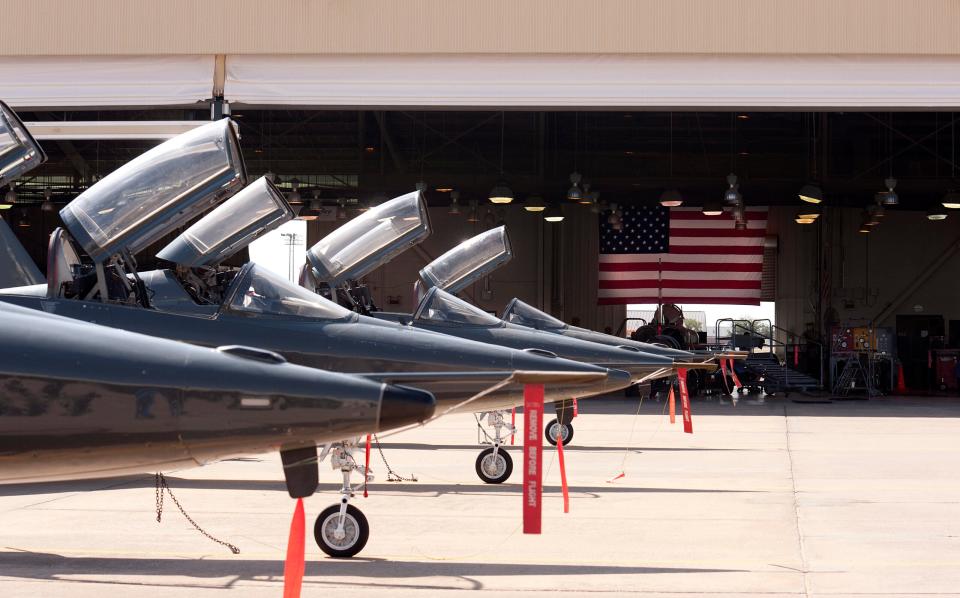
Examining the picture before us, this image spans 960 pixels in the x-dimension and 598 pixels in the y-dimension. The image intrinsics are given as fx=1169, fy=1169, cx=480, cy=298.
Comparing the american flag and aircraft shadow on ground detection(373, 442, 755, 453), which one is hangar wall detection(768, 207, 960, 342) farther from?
aircraft shadow on ground detection(373, 442, 755, 453)

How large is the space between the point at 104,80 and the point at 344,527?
14.4 m

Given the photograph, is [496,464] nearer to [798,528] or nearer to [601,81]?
[798,528]

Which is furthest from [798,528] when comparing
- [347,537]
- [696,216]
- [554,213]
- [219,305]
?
[696,216]

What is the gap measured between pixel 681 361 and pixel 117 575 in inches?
309

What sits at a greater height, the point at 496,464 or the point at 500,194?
the point at 500,194

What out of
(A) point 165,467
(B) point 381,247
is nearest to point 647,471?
(B) point 381,247

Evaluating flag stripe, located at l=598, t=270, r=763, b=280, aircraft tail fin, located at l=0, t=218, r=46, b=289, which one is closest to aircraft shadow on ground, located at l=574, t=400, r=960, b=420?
flag stripe, located at l=598, t=270, r=763, b=280

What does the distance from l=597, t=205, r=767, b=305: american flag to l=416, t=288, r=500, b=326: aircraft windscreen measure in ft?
76.1

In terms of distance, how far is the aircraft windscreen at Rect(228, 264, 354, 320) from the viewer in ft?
27.9

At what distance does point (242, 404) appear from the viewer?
4.07 metres

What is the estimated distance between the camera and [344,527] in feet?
25.0

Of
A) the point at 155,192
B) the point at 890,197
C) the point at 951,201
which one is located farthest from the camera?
the point at 951,201

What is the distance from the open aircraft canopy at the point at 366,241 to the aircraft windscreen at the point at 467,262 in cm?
149

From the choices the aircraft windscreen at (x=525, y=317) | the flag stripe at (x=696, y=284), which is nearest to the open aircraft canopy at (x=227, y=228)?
the aircraft windscreen at (x=525, y=317)
